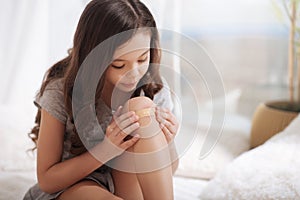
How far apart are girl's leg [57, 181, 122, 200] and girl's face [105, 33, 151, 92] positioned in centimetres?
25

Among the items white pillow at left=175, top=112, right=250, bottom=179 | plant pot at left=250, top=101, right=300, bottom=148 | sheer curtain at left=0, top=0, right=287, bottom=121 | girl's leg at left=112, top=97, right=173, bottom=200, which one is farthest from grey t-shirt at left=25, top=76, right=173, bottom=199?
plant pot at left=250, top=101, right=300, bottom=148

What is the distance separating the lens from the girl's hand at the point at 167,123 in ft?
4.21

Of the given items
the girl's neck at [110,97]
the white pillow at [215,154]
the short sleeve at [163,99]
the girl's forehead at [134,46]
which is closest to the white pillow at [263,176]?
the white pillow at [215,154]

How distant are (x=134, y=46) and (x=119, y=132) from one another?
20 cm

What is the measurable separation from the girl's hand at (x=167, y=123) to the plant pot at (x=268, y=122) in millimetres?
902

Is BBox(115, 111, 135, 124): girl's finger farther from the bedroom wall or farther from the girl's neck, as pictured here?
the bedroom wall

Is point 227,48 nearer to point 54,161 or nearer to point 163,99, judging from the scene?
point 163,99

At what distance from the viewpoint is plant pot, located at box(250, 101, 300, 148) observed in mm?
2119

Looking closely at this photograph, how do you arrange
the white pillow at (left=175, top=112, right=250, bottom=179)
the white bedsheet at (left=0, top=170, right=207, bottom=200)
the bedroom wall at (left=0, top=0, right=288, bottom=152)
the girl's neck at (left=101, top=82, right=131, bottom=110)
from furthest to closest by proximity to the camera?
the bedroom wall at (left=0, top=0, right=288, bottom=152)
the white pillow at (left=175, top=112, right=250, bottom=179)
the white bedsheet at (left=0, top=170, right=207, bottom=200)
the girl's neck at (left=101, top=82, right=131, bottom=110)

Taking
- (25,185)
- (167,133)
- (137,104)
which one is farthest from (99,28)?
(25,185)

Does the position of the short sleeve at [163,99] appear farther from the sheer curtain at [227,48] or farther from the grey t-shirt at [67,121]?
the sheer curtain at [227,48]

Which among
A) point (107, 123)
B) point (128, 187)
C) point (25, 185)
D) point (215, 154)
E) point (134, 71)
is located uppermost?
point (134, 71)

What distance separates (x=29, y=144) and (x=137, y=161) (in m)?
0.72

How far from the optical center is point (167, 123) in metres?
1.29
